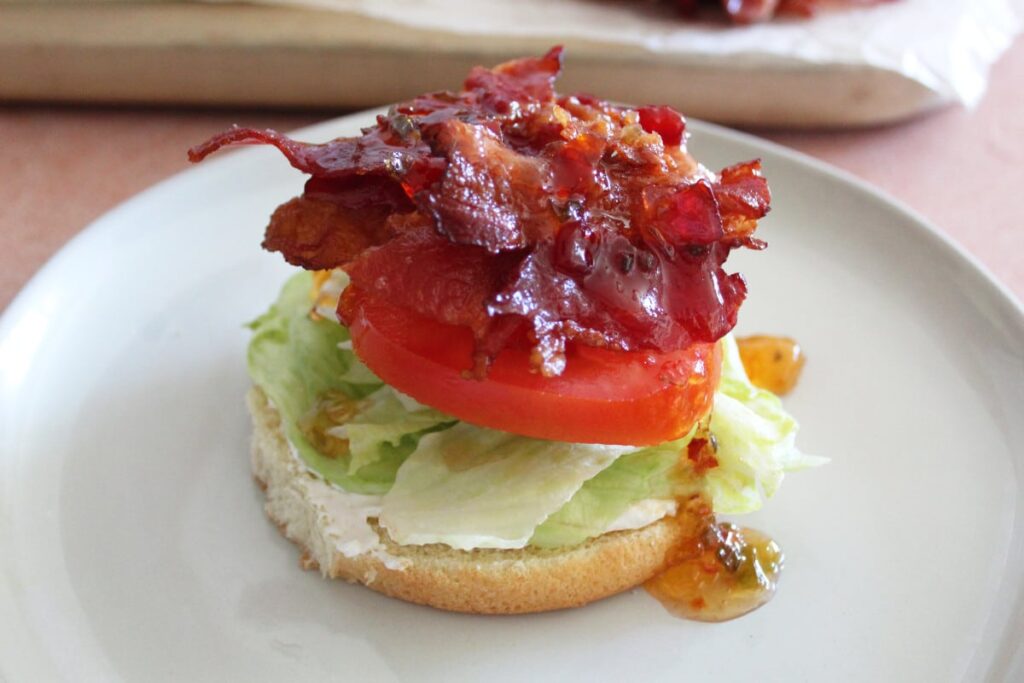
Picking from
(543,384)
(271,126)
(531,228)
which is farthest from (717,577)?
(271,126)

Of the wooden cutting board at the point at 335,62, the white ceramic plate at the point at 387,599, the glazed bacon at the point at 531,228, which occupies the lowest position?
the white ceramic plate at the point at 387,599

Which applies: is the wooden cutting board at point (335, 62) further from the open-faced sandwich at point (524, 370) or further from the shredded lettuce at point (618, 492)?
the shredded lettuce at point (618, 492)

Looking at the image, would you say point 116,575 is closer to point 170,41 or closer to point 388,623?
point 388,623

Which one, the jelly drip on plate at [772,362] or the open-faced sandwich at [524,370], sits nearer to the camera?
the open-faced sandwich at [524,370]

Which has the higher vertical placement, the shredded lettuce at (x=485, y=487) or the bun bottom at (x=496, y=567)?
the shredded lettuce at (x=485, y=487)

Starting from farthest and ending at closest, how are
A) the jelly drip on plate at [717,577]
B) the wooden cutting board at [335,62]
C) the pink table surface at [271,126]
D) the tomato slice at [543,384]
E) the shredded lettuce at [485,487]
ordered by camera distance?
the wooden cutting board at [335,62] < the pink table surface at [271,126] < the jelly drip on plate at [717,577] < the shredded lettuce at [485,487] < the tomato slice at [543,384]

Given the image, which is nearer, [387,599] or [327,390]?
[387,599]

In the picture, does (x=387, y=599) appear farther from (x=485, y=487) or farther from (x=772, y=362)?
(x=772, y=362)

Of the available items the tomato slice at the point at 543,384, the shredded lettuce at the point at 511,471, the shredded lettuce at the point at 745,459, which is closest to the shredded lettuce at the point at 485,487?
the shredded lettuce at the point at 511,471
